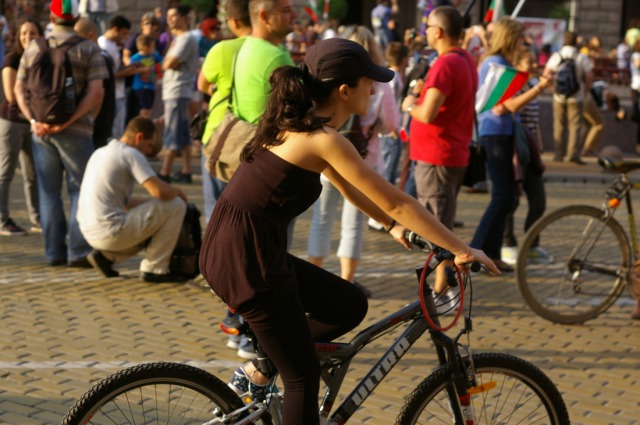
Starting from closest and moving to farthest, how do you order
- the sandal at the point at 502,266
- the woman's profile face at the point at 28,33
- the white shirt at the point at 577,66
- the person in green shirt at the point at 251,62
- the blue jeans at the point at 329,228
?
the person in green shirt at the point at 251,62 < the blue jeans at the point at 329,228 < the sandal at the point at 502,266 < the woman's profile face at the point at 28,33 < the white shirt at the point at 577,66

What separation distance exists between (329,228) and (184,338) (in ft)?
4.10

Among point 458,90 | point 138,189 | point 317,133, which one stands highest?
point 317,133

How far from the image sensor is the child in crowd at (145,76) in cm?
1432

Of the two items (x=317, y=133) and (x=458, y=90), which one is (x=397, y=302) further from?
(x=317, y=133)

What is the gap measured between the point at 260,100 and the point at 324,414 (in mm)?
2803

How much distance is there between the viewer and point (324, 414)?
3871mm

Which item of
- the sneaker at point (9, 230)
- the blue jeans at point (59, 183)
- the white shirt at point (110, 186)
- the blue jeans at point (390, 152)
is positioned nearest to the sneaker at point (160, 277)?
the white shirt at point (110, 186)

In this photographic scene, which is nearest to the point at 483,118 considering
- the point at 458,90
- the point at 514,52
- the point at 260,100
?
the point at 514,52

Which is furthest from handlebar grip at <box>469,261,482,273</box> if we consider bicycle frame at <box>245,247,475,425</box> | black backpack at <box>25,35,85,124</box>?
black backpack at <box>25,35,85,124</box>

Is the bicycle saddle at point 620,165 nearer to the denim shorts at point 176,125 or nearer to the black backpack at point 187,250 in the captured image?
the black backpack at point 187,250

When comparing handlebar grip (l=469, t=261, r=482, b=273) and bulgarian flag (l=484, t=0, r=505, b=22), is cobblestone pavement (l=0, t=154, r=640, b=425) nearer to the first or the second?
handlebar grip (l=469, t=261, r=482, b=273)

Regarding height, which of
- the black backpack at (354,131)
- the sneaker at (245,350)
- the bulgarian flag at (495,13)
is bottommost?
the sneaker at (245,350)

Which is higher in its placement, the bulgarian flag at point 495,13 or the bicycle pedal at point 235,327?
the bulgarian flag at point 495,13

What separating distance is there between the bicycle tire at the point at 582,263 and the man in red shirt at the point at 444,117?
615 millimetres
